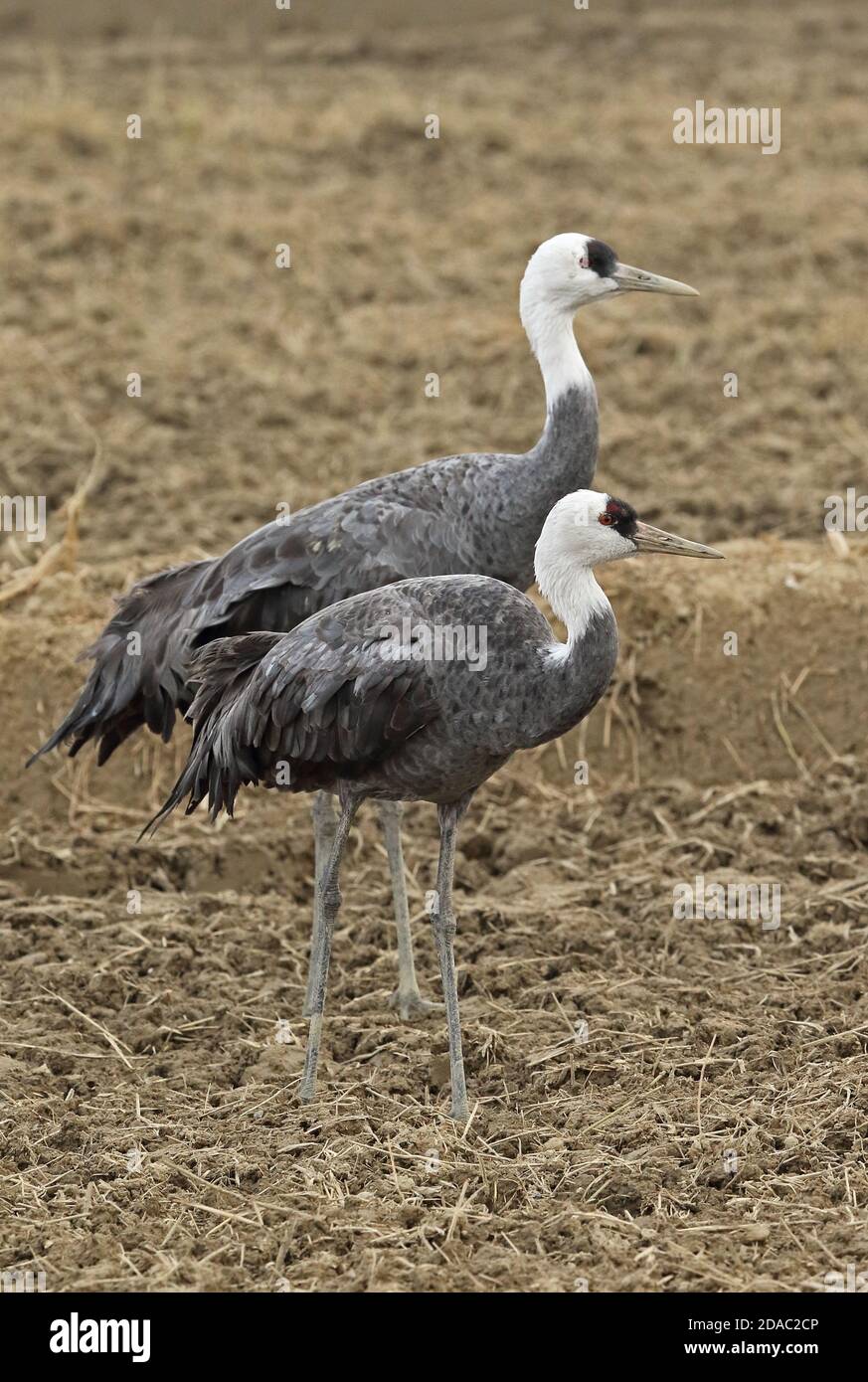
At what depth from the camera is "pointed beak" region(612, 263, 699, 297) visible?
23.1ft

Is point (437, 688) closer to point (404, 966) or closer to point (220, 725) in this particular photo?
point (220, 725)

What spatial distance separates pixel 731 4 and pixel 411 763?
13.3m

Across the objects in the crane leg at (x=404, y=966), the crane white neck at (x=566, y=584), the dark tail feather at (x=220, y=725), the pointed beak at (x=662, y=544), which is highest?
the pointed beak at (x=662, y=544)

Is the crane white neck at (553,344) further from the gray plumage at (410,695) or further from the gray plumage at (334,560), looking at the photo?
the gray plumage at (410,695)

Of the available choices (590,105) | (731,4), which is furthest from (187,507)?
(731,4)

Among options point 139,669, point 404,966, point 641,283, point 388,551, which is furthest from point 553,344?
point 404,966

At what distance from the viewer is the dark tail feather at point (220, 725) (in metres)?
Result: 5.97

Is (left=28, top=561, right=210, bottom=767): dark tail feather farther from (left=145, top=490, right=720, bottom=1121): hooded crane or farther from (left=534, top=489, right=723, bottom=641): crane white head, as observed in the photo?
(left=534, top=489, right=723, bottom=641): crane white head

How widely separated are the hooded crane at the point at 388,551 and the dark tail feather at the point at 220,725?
228 millimetres

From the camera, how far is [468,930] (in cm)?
712

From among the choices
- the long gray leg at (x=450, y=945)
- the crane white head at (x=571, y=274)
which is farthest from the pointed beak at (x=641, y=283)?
the long gray leg at (x=450, y=945)

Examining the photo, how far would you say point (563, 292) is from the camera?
6.98 metres

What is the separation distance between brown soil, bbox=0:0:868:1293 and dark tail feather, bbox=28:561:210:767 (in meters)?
0.77

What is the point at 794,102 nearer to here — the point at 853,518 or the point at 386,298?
the point at 386,298
